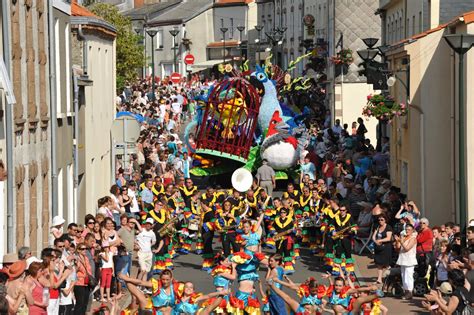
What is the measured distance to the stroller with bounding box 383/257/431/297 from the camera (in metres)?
24.9

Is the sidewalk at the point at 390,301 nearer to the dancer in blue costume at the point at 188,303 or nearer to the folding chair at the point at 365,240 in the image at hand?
the folding chair at the point at 365,240

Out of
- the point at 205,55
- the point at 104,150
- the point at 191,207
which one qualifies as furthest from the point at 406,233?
the point at 205,55

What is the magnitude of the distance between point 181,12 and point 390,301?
8225 cm

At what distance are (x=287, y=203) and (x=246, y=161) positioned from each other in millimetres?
11549

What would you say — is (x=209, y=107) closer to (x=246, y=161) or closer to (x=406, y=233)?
(x=246, y=161)

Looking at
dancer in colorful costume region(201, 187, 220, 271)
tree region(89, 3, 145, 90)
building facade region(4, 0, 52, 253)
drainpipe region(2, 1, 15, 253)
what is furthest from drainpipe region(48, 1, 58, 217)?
tree region(89, 3, 145, 90)

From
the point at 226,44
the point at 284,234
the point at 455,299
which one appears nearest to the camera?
the point at 455,299

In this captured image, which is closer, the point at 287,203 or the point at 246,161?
the point at 287,203

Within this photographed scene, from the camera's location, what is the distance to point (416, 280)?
82.2 feet

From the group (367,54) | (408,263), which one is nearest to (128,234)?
(408,263)

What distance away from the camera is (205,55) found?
105 m

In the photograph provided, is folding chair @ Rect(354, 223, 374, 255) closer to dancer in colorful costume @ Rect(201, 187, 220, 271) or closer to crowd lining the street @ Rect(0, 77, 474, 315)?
crowd lining the street @ Rect(0, 77, 474, 315)

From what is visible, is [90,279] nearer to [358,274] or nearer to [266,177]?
[358,274]

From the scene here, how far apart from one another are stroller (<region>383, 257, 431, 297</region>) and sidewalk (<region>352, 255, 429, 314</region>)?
17 centimetres
